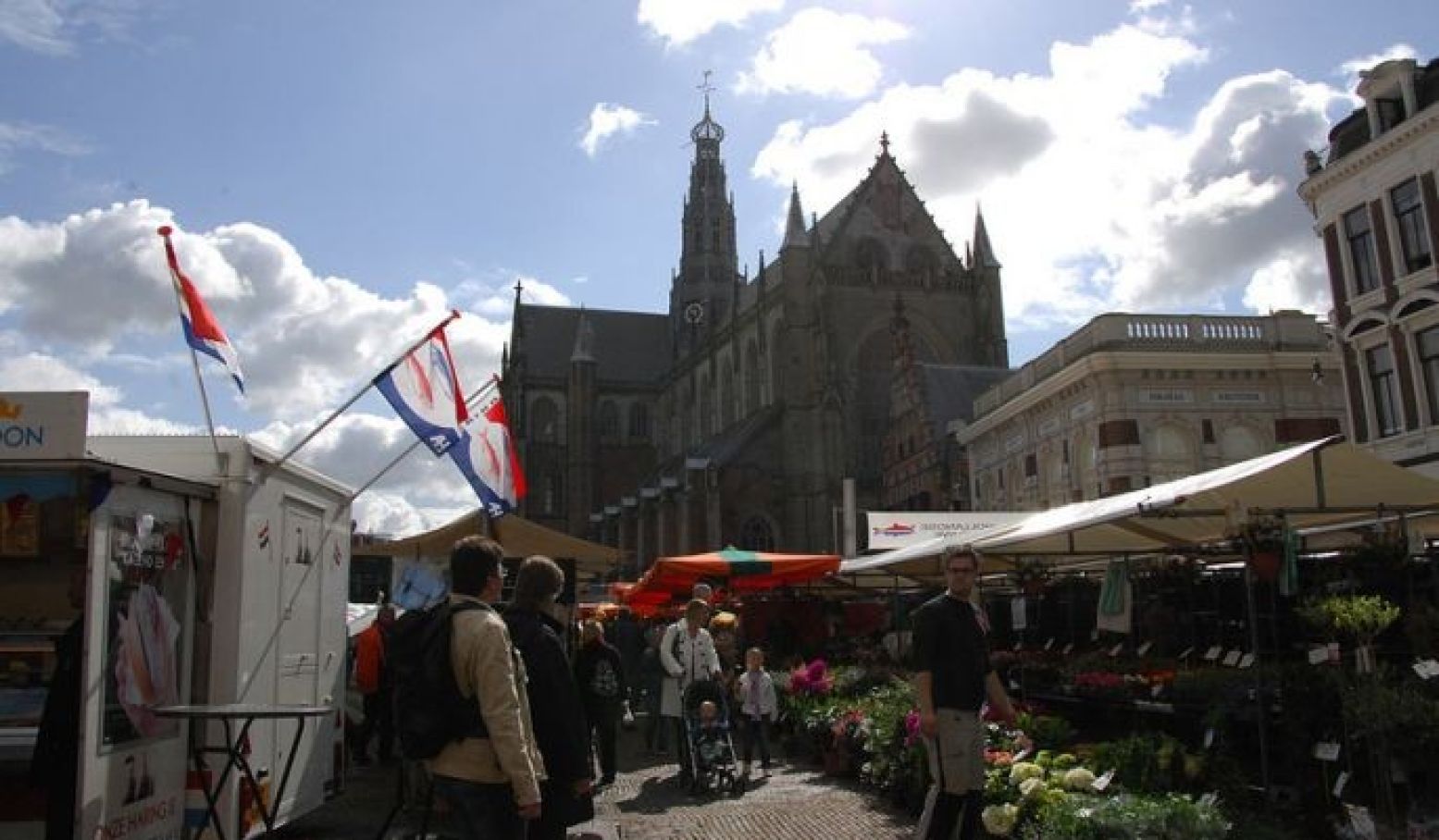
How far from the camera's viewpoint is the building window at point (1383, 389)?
21.0 metres

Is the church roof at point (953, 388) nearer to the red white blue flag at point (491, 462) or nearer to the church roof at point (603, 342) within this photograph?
the red white blue flag at point (491, 462)

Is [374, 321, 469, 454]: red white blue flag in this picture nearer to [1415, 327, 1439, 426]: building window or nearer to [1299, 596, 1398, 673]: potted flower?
[1299, 596, 1398, 673]: potted flower

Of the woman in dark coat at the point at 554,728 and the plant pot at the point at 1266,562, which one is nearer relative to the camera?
the woman in dark coat at the point at 554,728

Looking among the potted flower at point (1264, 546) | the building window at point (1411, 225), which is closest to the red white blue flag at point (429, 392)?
the potted flower at point (1264, 546)

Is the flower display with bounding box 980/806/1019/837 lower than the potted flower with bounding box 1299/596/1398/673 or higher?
lower

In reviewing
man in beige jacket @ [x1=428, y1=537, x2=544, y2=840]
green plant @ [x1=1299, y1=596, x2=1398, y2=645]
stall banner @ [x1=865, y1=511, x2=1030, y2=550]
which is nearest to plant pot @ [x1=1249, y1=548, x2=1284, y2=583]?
green plant @ [x1=1299, y1=596, x2=1398, y2=645]

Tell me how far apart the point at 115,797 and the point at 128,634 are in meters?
0.81

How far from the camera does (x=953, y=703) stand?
621 centimetres

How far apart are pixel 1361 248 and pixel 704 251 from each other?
5871 centimetres

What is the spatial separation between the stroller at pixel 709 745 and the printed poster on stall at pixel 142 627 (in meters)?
5.50

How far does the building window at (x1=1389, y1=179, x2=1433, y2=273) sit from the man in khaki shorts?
18.0 metres

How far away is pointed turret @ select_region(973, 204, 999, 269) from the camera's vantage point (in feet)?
179

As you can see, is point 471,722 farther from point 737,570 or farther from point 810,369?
point 810,369

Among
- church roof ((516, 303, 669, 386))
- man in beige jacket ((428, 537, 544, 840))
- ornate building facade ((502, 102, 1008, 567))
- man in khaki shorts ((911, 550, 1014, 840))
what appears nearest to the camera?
man in beige jacket ((428, 537, 544, 840))
